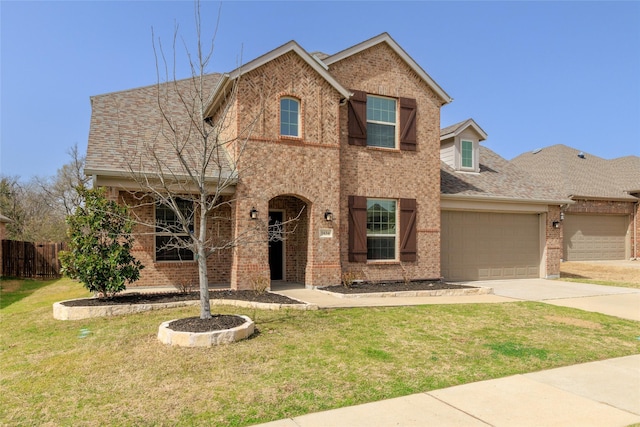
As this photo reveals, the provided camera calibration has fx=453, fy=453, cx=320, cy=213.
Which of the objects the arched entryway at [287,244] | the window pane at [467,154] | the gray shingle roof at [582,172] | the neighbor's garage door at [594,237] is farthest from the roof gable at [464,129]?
the neighbor's garage door at [594,237]

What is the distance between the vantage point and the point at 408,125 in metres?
14.2

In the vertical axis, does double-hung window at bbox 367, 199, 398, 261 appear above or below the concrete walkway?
above

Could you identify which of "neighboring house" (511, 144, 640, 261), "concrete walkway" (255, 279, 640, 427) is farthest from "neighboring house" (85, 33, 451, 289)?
"neighboring house" (511, 144, 640, 261)

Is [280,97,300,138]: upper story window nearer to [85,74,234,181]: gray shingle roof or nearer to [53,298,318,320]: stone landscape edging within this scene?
[85,74,234,181]: gray shingle roof

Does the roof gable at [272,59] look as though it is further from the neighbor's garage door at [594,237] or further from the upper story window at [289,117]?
the neighbor's garage door at [594,237]

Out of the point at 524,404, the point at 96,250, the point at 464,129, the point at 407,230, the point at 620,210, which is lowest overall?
the point at 524,404

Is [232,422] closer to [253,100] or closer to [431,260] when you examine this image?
[253,100]

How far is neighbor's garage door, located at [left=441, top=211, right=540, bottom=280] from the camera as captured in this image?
50.7 ft

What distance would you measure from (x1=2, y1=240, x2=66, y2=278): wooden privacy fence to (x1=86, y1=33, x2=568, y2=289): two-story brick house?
820 cm

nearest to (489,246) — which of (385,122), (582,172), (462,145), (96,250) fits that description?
(462,145)

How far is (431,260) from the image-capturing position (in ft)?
47.3

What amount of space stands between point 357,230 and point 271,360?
761 centimetres

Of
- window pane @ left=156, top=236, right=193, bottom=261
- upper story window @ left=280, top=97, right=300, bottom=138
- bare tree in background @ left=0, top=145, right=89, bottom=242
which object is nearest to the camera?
window pane @ left=156, top=236, right=193, bottom=261

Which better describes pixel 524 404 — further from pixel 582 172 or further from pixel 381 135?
pixel 582 172
